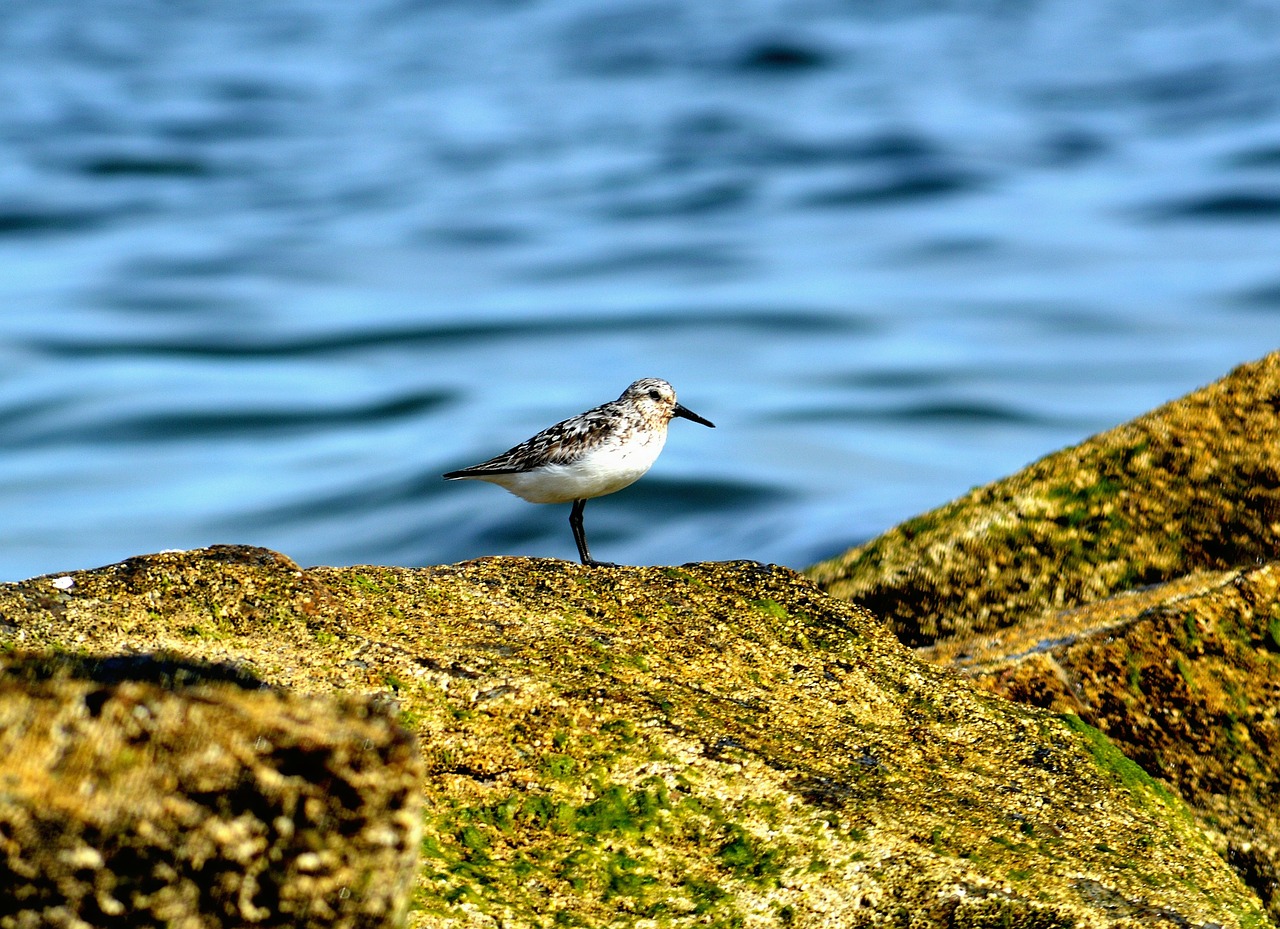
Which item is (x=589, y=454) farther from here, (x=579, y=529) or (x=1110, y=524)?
(x=1110, y=524)

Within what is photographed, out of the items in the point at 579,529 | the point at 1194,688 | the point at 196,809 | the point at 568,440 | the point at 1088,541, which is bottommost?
the point at 196,809

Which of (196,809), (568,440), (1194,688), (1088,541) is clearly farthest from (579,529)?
(196,809)

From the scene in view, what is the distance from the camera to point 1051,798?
421 cm

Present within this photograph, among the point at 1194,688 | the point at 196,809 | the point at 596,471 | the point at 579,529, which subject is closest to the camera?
the point at 196,809

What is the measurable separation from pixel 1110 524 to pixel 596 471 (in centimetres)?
251

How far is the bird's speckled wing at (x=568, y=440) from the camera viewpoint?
7.29 meters

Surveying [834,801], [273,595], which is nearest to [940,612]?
[834,801]

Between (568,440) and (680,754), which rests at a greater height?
(568,440)

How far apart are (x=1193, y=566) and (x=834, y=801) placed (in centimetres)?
322

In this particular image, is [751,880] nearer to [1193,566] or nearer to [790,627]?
[790,627]

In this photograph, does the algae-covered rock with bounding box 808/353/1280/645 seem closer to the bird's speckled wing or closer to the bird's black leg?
the bird's black leg

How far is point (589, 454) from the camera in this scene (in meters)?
7.21

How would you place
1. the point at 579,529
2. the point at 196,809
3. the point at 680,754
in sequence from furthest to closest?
the point at 579,529
the point at 680,754
the point at 196,809

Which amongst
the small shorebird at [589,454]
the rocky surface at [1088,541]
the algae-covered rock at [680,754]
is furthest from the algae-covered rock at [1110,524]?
the algae-covered rock at [680,754]
